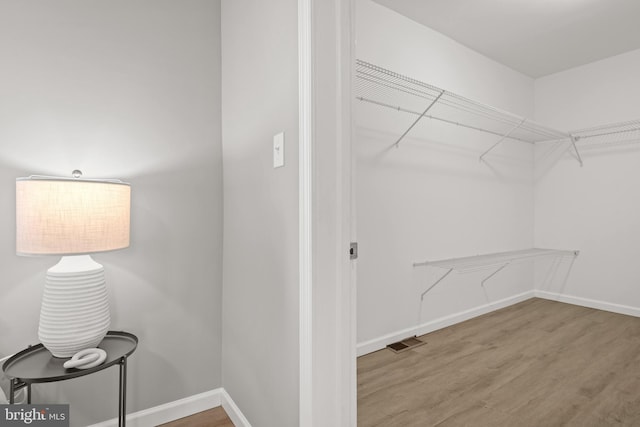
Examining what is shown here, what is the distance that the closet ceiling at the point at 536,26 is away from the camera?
2.37 m

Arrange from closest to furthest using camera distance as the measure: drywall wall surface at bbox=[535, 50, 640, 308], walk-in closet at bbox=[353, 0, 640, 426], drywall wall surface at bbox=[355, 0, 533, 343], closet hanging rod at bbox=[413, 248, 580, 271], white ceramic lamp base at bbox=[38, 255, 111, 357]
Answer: white ceramic lamp base at bbox=[38, 255, 111, 357] → walk-in closet at bbox=[353, 0, 640, 426] → drywall wall surface at bbox=[355, 0, 533, 343] → closet hanging rod at bbox=[413, 248, 580, 271] → drywall wall surface at bbox=[535, 50, 640, 308]

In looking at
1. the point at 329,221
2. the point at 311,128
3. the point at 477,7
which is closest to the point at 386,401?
the point at 329,221

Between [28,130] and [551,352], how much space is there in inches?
124

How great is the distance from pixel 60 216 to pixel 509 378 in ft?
7.62

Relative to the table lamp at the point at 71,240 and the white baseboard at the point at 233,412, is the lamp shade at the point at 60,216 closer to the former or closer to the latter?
the table lamp at the point at 71,240

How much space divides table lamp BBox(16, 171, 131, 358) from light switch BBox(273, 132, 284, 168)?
1.84 ft

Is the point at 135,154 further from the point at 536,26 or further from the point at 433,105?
the point at 536,26

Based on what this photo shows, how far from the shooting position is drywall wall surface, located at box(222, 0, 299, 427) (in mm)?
1159

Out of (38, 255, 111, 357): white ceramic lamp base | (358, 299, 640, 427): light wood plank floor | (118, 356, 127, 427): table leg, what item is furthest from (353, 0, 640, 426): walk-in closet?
(38, 255, 111, 357): white ceramic lamp base

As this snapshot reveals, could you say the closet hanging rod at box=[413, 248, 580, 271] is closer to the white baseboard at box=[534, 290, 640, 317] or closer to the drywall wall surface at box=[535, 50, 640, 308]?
the drywall wall surface at box=[535, 50, 640, 308]

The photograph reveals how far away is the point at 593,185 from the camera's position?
3328mm

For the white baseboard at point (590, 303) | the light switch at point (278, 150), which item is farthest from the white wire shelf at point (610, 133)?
the light switch at point (278, 150)

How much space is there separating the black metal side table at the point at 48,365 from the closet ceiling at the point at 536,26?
2482 millimetres

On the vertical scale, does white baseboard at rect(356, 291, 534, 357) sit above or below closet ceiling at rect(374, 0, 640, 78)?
below
